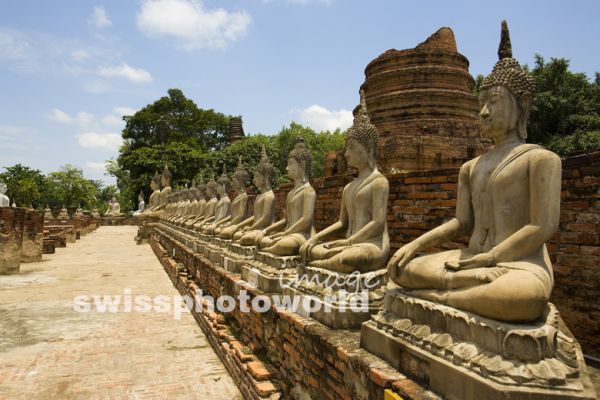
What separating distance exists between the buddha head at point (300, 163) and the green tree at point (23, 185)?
137ft

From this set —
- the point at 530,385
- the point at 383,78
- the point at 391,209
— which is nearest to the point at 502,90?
the point at 530,385

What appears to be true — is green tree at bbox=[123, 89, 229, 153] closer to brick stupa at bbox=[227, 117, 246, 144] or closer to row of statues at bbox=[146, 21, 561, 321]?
brick stupa at bbox=[227, 117, 246, 144]

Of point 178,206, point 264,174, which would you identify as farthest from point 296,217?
point 178,206

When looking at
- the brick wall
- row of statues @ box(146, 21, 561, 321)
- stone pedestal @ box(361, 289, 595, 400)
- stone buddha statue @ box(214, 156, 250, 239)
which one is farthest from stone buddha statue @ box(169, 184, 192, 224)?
stone pedestal @ box(361, 289, 595, 400)

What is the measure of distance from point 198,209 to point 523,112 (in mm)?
11272

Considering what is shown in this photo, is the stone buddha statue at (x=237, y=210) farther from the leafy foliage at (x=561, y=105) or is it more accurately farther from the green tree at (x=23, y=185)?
the green tree at (x=23, y=185)

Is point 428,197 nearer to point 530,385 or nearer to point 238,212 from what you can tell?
point 530,385

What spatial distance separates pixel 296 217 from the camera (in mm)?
5629

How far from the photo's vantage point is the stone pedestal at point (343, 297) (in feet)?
11.4

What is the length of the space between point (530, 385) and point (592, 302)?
1894 mm

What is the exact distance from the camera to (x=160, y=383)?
15.0ft

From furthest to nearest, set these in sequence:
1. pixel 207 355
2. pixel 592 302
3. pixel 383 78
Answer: pixel 383 78
pixel 207 355
pixel 592 302

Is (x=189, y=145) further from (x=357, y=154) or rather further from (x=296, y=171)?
(x=357, y=154)

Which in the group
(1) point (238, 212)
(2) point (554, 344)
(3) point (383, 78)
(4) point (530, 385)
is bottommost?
(4) point (530, 385)
